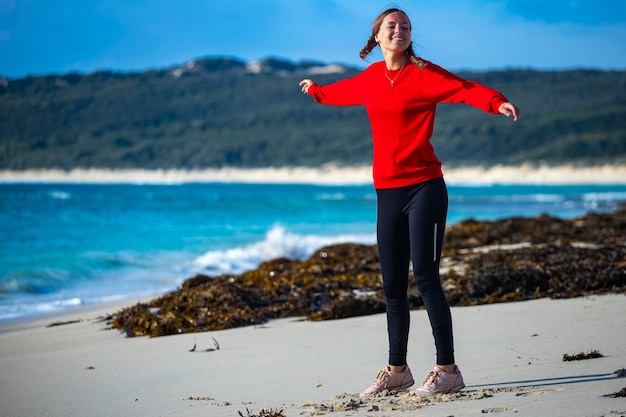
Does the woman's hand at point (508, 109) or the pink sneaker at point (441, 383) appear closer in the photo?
the woman's hand at point (508, 109)

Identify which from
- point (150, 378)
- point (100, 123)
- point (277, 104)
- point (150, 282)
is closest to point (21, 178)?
point (100, 123)

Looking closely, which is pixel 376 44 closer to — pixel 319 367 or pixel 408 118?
pixel 408 118

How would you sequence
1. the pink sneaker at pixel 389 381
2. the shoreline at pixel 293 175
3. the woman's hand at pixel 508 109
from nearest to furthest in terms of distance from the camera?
the woman's hand at pixel 508 109
the pink sneaker at pixel 389 381
the shoreline at pixel 293 175

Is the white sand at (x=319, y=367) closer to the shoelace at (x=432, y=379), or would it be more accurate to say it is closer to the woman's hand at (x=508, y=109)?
the shoelace at (x=432, y=379)

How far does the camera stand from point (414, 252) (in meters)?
3.64

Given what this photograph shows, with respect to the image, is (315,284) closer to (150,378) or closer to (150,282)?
Result: (150,378)

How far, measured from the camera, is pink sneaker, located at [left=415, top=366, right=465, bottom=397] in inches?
142

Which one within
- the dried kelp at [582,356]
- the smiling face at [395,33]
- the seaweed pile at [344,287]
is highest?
→ the smiling face at [395,33]

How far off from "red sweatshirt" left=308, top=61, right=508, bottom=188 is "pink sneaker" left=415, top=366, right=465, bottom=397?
854 millimetres

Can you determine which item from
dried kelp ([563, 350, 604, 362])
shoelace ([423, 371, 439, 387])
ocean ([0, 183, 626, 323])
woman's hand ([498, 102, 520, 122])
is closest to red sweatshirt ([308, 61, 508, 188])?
woman's hand ([498, 102, 520, 122])

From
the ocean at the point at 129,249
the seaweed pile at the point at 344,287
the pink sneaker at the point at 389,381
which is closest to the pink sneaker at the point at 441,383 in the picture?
the pink sneaker at the point at 389,381

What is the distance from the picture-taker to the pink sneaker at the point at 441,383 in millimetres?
3605

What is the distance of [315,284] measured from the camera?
7.02 m

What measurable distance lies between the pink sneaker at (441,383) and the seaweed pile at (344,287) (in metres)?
2.28
